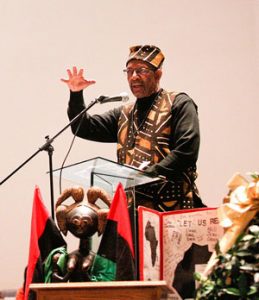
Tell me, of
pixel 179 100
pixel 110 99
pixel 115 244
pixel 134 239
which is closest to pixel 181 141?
pixel 179 100

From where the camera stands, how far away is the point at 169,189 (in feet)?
8.99

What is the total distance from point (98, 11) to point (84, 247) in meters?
2.55

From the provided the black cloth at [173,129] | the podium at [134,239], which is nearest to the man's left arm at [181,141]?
the black cloth at [173,129]

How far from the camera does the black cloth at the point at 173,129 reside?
8.84 feet

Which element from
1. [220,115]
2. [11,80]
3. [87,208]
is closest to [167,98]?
[87,208]

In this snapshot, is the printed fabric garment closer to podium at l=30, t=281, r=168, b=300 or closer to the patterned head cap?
the patterned head cap

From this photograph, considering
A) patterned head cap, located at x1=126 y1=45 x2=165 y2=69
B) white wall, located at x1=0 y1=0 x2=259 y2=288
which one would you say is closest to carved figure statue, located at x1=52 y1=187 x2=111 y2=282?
patterned head cap, located at x1=126 y1=45 x2=165 y2=69

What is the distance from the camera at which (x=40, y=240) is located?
87.2 inches

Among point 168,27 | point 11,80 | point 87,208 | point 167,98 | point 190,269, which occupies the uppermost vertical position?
point 168,27

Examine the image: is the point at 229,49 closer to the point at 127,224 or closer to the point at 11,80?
the point at 11,80

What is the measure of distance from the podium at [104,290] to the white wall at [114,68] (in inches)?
93.5

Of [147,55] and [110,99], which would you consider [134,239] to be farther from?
[147,55]

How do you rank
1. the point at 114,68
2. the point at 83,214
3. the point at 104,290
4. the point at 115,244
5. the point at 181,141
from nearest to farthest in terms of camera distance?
the point at 104,290
the point at 115,244
the point at 83,214
the point at 181,141
the point at 114,68

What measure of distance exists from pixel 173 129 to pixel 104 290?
1181 millimetres
